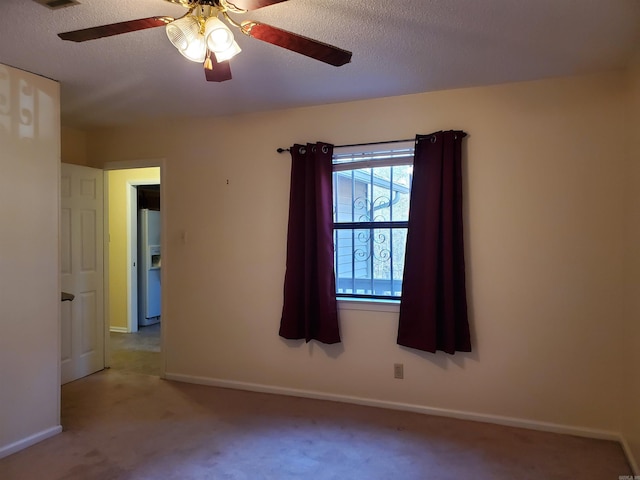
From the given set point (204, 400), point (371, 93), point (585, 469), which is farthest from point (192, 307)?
point (585, 469)

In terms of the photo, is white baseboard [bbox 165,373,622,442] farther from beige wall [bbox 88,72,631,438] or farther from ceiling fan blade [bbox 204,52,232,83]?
ceiling fan blade [bbox 204,52,232,83]

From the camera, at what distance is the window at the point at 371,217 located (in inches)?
131

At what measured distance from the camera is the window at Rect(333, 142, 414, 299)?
3328 millimetres

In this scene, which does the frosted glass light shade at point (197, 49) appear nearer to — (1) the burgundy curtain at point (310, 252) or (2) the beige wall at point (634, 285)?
(1) the burgundy curtain at point (310, 252)

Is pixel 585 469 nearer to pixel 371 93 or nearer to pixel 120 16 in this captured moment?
pixel 371 93

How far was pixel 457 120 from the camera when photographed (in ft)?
10.2

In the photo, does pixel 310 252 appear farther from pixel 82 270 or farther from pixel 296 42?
pixel 82 270

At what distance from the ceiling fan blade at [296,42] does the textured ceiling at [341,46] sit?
1.07 feet

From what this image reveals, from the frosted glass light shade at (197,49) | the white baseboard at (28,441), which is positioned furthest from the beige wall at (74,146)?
the frosted glass light shade at (197,49)

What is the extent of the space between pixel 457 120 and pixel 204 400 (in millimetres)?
2920

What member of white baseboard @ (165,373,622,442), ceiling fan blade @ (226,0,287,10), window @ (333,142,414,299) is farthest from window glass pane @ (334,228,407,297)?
ceiling fan blade @ (226,0,287,10)

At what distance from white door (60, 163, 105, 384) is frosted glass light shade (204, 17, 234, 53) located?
2828 mm

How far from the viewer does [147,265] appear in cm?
609

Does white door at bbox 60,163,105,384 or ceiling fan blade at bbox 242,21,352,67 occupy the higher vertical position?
ceiling fan blade at bbox 242,21,352,67
